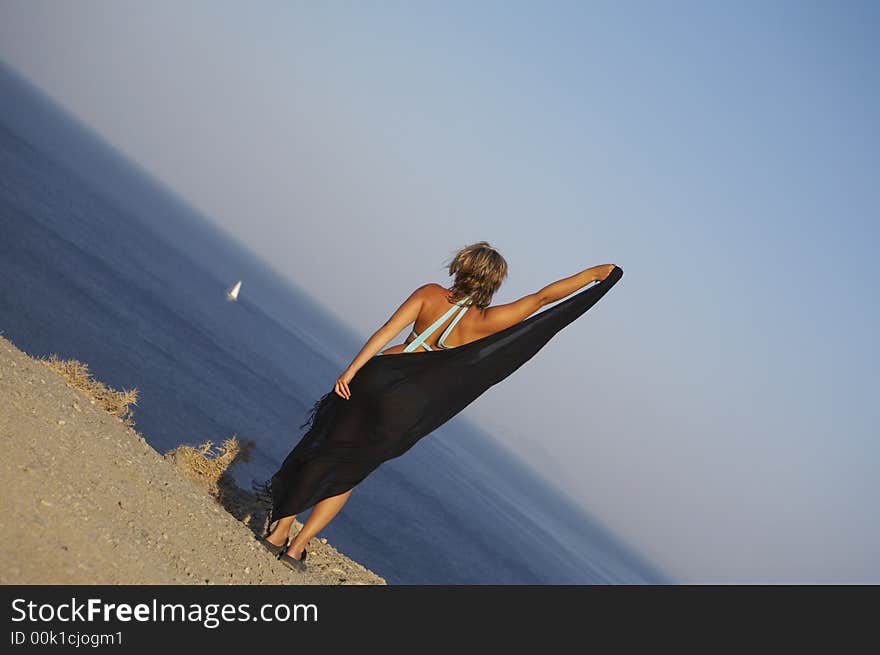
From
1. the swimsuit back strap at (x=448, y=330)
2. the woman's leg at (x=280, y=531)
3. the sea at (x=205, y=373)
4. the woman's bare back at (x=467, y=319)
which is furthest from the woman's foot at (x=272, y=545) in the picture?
the sea at (x=205, y=373)

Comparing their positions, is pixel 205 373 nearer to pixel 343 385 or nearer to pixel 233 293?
pixel 343 385

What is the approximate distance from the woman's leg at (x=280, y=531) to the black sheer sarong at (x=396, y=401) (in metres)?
0.06

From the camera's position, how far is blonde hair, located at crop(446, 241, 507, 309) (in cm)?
623

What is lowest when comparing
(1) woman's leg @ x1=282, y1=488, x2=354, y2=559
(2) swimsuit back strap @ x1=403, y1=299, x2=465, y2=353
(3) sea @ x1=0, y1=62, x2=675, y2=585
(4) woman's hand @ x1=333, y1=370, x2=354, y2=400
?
(3) sea @ x1=0, y1=62, x2=675, y2=585

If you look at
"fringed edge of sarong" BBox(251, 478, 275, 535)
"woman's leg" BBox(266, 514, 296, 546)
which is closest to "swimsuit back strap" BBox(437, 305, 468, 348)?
"fringed edge of sarong" BBox(251, 478, 275, 535)

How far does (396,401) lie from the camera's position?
21.1 feet

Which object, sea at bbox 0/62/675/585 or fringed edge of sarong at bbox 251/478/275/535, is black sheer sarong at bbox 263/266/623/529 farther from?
sea at bbox 0/62/675/585

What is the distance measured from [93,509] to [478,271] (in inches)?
114

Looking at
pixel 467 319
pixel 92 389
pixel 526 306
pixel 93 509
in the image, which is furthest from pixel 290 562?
pixel 92 389

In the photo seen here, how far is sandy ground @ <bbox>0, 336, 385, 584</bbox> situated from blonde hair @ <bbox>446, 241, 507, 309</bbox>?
2.41 meters

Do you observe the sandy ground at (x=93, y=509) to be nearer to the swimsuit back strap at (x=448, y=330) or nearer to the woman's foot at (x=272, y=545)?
the woman's foot at (x=272, y=545)

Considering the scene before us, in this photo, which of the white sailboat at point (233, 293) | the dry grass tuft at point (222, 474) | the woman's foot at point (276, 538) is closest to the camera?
the woman's foot at point (276, 538)

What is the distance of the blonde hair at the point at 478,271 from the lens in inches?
245
